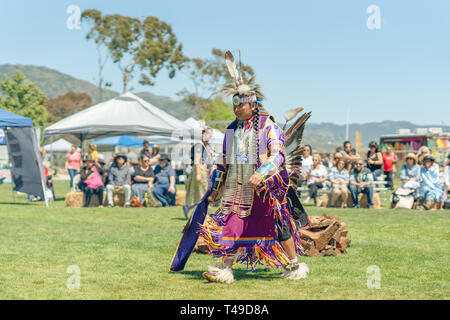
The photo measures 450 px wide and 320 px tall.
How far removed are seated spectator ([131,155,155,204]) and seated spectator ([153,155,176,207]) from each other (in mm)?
196

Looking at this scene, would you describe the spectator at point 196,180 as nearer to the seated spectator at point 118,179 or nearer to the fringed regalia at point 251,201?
the seated spectator at point 118,179

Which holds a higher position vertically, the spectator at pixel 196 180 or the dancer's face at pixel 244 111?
the dancer's face at pixel 244 111

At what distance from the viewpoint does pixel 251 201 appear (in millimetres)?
5785

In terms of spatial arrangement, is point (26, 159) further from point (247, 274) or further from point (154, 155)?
point (247, 274)

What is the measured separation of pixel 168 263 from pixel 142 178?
29.1 ft

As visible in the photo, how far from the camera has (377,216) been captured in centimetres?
1255

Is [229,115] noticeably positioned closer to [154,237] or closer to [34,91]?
[34,91]

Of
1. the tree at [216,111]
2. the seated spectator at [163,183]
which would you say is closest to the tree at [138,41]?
the tree at [216,111]

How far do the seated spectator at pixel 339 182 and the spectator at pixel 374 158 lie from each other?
1.02m

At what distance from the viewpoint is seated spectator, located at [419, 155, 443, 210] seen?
46.5ft

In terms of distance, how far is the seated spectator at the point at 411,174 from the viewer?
578 inches

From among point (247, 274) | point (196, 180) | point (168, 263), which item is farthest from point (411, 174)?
point (247, 274)

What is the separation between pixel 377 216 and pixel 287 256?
23.2 feet
